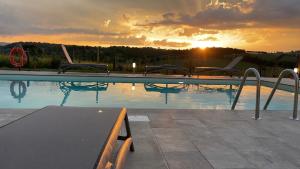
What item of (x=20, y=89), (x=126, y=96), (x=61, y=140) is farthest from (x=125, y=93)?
(x=61, y=140)

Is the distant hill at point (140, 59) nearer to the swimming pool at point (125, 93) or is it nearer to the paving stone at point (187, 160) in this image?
the swimming pool at point (125, 93)

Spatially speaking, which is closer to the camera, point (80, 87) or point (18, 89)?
point (18, 89)

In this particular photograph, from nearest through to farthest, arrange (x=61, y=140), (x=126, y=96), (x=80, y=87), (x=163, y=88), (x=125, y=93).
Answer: (x=61, y=140) → (x=126, y=96) → (x=125, y=93) → (x=80, y=87) → (x=163, y=88)

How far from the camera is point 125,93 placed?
9.91m

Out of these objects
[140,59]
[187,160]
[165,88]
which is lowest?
[187,160]

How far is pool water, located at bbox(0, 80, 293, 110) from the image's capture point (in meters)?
8.21

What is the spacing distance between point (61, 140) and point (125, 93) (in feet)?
25.9

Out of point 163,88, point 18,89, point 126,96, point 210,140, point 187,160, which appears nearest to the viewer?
point 187,160

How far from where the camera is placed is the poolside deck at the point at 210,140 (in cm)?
309

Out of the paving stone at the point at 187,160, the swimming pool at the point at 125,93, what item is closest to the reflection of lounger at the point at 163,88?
the swimming pool at the point at 125,93

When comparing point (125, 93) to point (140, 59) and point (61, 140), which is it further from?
point (140, 59)

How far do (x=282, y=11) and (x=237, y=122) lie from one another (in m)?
10.8

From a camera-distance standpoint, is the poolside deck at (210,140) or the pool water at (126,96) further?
the pool water at (126,96)

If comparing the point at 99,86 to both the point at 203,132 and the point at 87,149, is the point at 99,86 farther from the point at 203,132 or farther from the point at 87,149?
the point at 87,149
